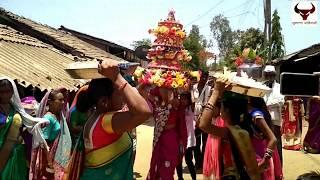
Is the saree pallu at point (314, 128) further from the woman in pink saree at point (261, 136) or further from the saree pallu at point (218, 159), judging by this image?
the saree pallu at point (218, 159)

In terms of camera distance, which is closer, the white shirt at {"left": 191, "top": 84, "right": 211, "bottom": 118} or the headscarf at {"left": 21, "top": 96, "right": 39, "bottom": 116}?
the headscarf at {"left": 21, "top": 96, "right": 39, "bottom": 116}

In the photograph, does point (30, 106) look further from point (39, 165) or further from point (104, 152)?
point (104, 152)

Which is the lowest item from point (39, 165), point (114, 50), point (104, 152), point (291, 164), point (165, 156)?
point (291, 164)

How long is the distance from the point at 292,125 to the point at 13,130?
27.5 ft

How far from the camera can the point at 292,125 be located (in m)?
11.4

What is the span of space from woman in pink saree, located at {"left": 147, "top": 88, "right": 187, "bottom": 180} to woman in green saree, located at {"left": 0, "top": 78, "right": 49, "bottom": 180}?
6.27 ft

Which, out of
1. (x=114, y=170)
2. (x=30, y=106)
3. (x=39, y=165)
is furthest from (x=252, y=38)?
(x=114, y=170)

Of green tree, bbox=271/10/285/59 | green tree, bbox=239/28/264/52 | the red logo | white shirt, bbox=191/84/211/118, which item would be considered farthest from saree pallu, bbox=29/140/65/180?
green tree, bbox=239/28/264/52

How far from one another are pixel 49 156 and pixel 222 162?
252 cm

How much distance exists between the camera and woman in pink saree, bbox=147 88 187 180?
709 cm

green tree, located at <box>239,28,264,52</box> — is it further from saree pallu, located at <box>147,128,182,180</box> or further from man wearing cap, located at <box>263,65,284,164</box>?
saree pallu, located at <box>147,128,182,180</box>

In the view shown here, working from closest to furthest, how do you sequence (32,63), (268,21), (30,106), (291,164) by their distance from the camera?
(30,106) < (291,164) < (32,63) < (268,21)

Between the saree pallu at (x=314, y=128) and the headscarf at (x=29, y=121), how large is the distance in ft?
12.1

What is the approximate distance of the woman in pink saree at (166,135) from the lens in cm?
709
